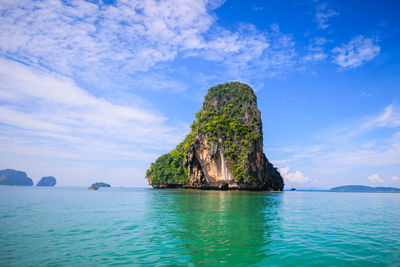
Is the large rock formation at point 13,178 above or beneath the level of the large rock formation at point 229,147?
beneath

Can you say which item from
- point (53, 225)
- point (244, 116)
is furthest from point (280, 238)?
point (244, 116)

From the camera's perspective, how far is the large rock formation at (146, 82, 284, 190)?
59156 millimetres

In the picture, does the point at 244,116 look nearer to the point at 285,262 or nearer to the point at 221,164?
the point at 221,164

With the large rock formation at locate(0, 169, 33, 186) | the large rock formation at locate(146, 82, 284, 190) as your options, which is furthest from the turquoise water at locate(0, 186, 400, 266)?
the large rock formation at locate(0, 169, 33, 186)

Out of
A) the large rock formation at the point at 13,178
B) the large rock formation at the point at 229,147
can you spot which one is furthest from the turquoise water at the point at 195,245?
the large rock formation at the point at 13,178

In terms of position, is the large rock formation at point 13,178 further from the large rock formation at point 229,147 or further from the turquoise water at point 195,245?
the turquoise water at point 195,245

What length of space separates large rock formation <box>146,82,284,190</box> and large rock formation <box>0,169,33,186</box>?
18336 cm

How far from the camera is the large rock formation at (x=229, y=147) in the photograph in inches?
2329

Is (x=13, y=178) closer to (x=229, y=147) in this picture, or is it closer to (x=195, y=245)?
(x=229, y=147)

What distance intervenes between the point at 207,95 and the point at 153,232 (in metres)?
75.9

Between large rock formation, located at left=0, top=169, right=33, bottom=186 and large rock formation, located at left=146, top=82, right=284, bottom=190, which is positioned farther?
large rock formation, located at left=0, top=169, right=33, bottom=186

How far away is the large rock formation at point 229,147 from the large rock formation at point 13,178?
183 metres

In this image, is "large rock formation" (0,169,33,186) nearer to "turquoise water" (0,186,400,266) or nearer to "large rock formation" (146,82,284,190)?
"large rock formation" (146,82,284,190)

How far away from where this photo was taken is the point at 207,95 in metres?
83.1
